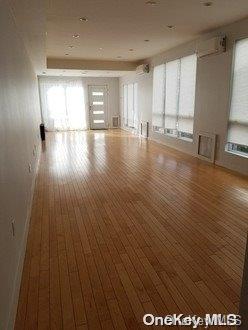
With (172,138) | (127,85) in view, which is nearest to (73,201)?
(172,138)

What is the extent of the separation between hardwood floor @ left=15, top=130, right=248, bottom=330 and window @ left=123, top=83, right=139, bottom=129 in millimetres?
6771

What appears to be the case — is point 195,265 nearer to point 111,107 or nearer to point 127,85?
point 127,85

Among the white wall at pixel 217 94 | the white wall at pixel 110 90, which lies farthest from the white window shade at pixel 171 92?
the white wall at pixel 110 90

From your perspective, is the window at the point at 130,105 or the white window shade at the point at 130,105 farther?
the white window shade at the point at 130,105

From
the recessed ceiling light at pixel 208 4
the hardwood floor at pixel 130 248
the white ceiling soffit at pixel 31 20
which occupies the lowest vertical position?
the hardwood floor at pixel 130 248

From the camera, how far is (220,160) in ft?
19.4

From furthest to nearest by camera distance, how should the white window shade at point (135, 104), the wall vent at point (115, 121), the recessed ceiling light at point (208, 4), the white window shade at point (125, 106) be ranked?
the wall vent at point (115, 121)
the white window shade at point (125, 106)
the white window shade at point (135, 104)
the recessed ceiling light at point (208, 4)

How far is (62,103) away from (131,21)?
8.52 meters

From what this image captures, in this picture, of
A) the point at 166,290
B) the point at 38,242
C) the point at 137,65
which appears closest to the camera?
the point at 166,290

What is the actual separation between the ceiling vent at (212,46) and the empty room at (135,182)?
0.02 metres

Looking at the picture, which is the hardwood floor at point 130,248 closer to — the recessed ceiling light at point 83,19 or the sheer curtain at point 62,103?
the recessed ceiling light at point 83,19

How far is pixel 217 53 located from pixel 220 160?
234cm

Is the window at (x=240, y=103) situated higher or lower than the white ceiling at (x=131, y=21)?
lower

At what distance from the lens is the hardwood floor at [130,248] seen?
1.93 meters
